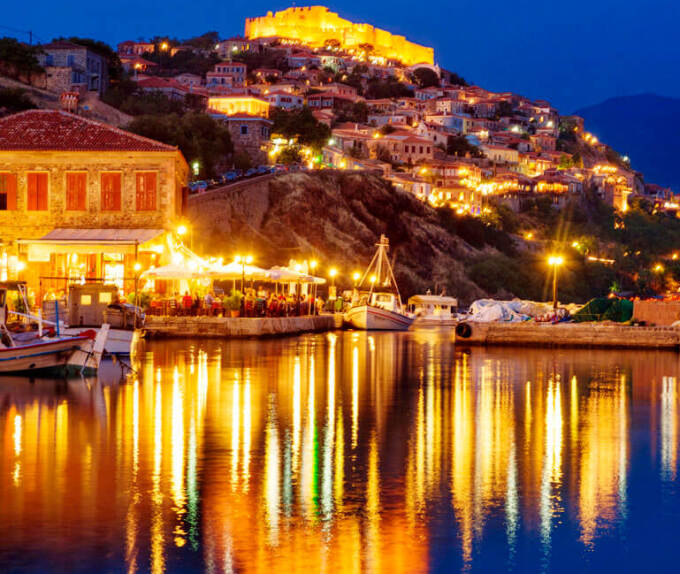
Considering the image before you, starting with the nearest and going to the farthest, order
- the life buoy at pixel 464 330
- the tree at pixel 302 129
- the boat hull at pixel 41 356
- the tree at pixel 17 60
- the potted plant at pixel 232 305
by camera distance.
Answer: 1. the boat hull at pixel 41 356
2. the potted plant at pixel 232 305
3. the life buoy at pixel 464 330
4. the tree at pixel 17 60
5. the tree at pixel 302 129

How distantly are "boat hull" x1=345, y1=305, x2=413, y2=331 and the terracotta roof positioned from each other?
40.8 feet

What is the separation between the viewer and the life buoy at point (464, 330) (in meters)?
35.9

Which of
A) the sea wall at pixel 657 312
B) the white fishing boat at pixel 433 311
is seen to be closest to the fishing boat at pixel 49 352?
the sea wall at pixel 657 312

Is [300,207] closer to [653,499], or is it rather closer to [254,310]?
[254,310]

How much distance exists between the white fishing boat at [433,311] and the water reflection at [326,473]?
137 feet

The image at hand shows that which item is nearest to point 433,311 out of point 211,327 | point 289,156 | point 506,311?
point 506,311

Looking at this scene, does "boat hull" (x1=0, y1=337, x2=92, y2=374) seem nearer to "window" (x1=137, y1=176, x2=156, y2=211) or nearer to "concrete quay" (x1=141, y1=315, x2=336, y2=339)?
"concrete quay" (x1=141, y1=315, x2=336, y2=339)

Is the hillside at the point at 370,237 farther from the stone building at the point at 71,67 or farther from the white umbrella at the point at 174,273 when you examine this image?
the white umbrella at the point at 174,273

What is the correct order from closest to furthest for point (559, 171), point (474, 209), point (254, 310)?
point (254, 310), point (474, 209), point (559, 171)

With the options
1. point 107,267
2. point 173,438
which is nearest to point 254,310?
point 107,267

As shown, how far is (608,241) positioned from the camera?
407ft

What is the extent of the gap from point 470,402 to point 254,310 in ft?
64.8

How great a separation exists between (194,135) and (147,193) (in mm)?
38716

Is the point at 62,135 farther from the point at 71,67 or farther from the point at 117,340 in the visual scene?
the point at 71,67
